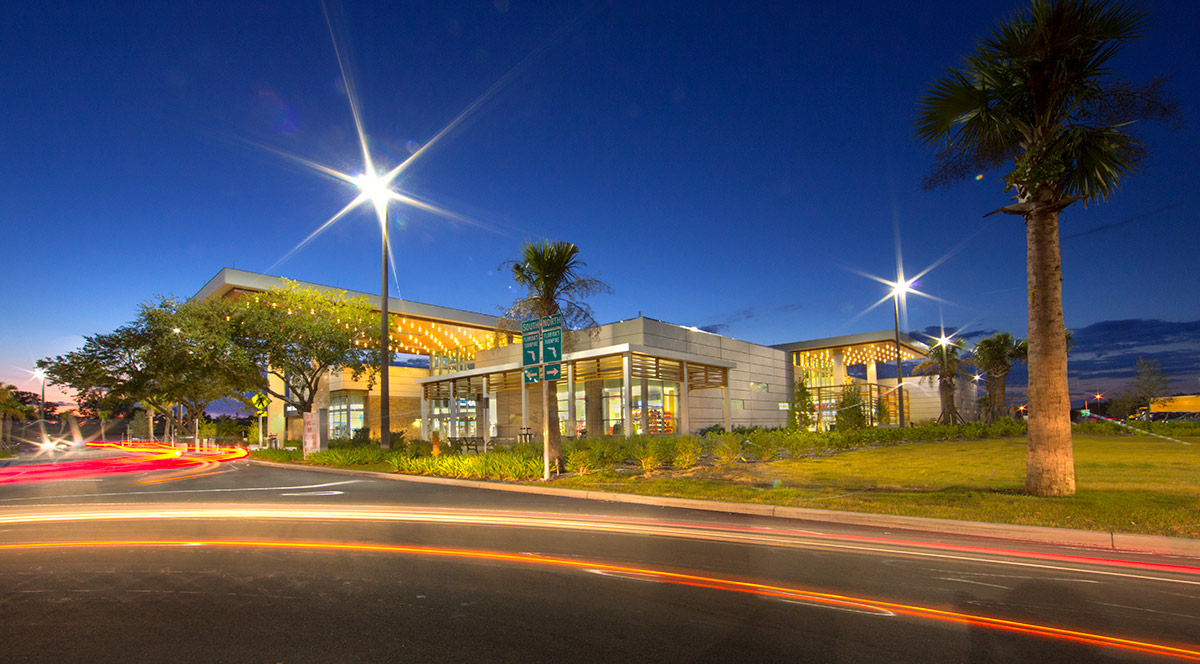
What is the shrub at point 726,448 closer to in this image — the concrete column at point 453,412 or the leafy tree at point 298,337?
the leafy tree at point 298,337

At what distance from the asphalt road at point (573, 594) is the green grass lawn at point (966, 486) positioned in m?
1.34

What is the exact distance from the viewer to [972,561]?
23.5 ft

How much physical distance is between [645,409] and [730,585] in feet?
81.0

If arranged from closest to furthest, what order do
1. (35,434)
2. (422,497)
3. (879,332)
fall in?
(422,497)
(879,332)
(35,434)

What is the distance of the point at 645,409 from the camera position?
101 feet

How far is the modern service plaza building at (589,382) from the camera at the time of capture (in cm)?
3075

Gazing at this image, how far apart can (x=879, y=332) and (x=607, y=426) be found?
74.7 ft

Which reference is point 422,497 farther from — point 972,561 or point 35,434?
point 35,434

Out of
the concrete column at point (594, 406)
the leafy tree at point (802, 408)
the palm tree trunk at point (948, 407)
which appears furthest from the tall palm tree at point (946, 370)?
the concrete column at point (594, 406)

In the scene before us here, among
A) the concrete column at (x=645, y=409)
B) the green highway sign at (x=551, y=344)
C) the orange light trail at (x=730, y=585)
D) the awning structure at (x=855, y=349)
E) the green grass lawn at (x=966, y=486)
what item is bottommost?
the green grass lawn at (x=966, y=486)

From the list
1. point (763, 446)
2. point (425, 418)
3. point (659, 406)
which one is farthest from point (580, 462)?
point (425, 418)

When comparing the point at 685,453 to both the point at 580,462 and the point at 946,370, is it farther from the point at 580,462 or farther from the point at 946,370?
the point at 946,370

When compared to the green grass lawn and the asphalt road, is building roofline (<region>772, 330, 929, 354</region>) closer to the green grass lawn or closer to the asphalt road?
the green grass lawn

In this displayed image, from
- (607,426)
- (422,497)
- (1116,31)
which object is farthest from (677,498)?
(607,426)
